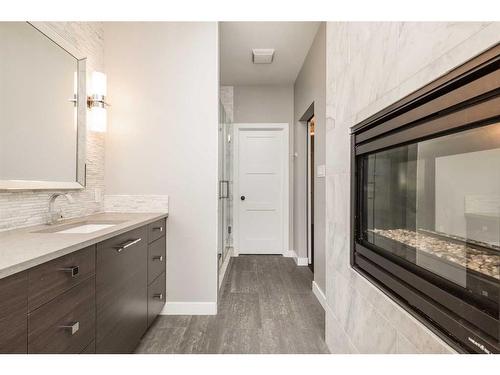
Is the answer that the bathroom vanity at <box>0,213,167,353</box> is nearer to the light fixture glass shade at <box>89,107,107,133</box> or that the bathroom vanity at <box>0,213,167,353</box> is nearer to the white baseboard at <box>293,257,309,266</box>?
the light fixture glass shade at <box>89,107,107,133</box>

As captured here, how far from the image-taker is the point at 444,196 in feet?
2.83

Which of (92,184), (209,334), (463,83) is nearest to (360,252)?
(463,83)

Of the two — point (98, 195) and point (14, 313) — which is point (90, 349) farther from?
point (98, 195)

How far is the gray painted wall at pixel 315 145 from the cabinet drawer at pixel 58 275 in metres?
2.07

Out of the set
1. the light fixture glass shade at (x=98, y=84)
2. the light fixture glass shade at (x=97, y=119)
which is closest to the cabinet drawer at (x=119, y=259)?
the light fixture glass shade at (x=97, y=119)

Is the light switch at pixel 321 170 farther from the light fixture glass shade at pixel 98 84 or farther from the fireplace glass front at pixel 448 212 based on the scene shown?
the light fixture glass shade at pixel 98 84

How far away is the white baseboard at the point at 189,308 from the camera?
235cm

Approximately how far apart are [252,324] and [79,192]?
1.68m

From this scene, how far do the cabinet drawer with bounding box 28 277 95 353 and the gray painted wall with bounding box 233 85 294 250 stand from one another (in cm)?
331

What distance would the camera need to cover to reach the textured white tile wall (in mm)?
1467

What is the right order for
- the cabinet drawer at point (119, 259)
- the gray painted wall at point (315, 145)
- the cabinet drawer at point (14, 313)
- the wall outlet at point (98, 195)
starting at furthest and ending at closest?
the gray painted wall at point (315, 145) → the wall outlet at point (98, 195) → the cabinet drawer at point (119, 259) → the cabinet drawer at point (14, 313)

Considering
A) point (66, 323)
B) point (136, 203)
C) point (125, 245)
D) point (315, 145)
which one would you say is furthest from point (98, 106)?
point (315, 145)

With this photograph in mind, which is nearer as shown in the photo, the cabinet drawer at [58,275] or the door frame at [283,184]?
the cabinet drawer at [58,275]

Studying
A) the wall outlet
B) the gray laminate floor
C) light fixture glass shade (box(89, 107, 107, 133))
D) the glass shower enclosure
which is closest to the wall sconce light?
light fixture glass shade (box(89, 107, 107, 133))
